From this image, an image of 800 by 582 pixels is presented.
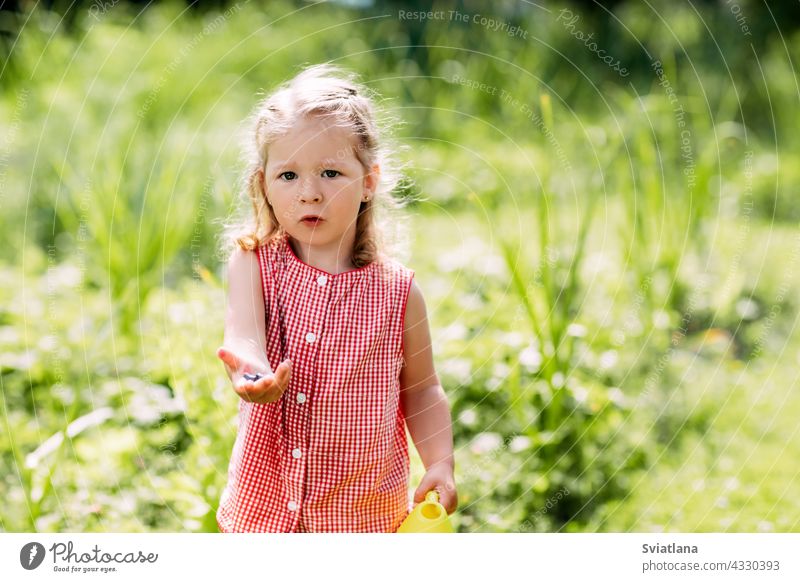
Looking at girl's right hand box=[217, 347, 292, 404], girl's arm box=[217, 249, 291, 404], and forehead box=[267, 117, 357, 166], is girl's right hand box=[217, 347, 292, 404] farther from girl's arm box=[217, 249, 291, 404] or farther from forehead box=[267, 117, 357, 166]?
forehead box=[267, 117, 357, 166]

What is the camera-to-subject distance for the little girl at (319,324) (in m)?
1.59

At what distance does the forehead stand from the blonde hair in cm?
1

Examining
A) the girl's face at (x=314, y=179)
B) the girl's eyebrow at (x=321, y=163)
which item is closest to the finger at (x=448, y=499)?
the girl's face at (x=314, y=179)

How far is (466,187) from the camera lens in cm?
417

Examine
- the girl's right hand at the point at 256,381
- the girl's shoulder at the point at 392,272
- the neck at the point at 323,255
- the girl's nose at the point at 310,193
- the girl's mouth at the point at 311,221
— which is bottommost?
the girl's right hand at the point at 256,381

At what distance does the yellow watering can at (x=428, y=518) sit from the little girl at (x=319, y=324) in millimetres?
61

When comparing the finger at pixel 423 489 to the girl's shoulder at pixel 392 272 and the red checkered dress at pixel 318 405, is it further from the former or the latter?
the girl's shoulder at pixel 392 272

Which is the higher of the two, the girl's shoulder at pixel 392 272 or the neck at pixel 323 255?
the neck at pixel 323 255

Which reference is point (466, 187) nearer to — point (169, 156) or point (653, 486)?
point (169, 156)

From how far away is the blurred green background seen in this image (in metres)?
2.40

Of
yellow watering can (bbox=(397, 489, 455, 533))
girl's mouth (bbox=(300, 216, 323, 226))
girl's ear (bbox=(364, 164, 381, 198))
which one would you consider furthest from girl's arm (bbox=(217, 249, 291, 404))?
yellow watering can (bbox=(397, 489, 455, 533))

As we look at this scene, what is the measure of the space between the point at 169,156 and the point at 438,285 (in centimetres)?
113

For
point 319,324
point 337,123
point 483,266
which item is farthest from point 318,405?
point 483,266

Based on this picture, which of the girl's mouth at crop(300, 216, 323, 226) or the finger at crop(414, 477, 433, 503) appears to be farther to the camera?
the finger at crop(414, 477, 433, 503)
